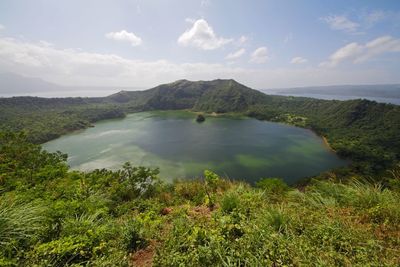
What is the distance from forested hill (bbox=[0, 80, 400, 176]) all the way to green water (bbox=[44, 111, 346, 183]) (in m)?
6.16

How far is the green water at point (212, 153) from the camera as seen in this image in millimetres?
34812

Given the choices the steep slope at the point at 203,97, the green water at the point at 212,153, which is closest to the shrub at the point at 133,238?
the green water at the point at 212,153

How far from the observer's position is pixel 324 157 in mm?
42938

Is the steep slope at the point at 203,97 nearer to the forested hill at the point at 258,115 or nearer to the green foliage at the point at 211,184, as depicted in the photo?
the forested hill at the point at 258,115

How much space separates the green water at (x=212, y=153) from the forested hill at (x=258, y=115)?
6.16m

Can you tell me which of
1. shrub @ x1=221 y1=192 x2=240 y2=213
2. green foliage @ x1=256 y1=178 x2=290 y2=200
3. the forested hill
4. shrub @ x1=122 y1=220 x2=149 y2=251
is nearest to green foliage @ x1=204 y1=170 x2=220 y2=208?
shrub @ x1=221 y1=192 x2=240 y2=213

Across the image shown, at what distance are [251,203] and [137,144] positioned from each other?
50730 mm

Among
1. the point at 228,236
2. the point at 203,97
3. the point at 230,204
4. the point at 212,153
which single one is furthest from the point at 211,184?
the point at 203,97

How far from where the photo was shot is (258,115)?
94.7 metres

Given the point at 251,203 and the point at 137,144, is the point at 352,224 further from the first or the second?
the point at 137,144

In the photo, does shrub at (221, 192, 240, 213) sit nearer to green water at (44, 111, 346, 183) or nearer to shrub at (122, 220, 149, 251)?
shrub at (122, 220, 149, 251)

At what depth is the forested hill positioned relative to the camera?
159ft

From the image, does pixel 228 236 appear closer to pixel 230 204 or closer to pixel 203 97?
pixel 230 204

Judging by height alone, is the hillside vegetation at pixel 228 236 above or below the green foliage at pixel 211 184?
above
